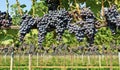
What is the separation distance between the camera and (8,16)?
2.34 metres

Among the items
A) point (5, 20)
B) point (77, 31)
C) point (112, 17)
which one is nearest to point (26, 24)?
point (5, 20)

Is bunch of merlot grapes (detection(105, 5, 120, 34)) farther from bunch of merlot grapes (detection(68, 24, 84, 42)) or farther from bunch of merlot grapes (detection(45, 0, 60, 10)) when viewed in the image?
bunch of merlot grapes (detection(45, 0, 60, 10))

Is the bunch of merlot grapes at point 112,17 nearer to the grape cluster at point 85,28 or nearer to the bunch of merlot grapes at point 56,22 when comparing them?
the grape cluster at point 85,28

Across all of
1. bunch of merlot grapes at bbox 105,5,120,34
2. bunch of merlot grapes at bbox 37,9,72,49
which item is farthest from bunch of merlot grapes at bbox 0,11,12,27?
bunch of merlot grapes at bbox 105,5,120,34

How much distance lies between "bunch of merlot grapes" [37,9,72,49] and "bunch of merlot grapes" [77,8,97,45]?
0.33 feet

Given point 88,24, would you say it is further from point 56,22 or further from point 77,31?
point 56,22

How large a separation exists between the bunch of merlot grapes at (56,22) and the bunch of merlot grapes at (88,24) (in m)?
0.10

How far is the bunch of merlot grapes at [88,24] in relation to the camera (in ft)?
6.79

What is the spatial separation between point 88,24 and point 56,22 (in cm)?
22

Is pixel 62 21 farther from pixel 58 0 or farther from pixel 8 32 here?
pixel 8 32

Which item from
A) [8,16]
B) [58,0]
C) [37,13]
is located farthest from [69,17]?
[37,13]

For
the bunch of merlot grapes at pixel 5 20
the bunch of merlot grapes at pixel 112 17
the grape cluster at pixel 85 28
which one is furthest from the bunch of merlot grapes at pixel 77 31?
the bunch of merlot grapes at pixel 5 20

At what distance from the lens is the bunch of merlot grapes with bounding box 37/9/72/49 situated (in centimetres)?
209

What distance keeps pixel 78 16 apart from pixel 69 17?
0.08 meters
